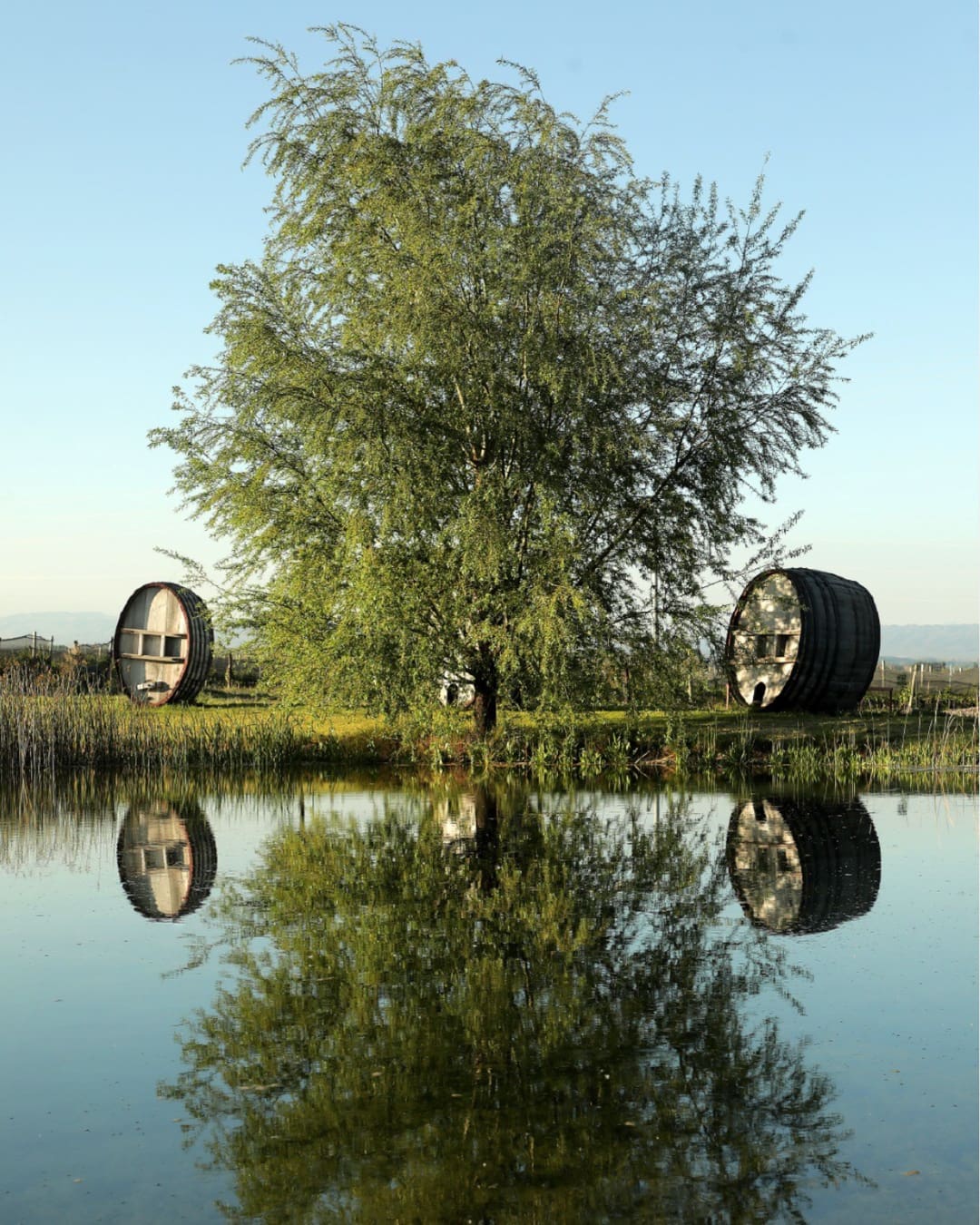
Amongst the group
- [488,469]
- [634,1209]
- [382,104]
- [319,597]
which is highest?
[382,104]

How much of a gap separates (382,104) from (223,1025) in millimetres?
15757

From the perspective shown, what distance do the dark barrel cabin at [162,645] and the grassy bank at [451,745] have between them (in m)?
5.03

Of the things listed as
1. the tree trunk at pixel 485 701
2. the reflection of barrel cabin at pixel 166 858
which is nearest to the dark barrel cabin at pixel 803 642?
the tree trunk at pixel 485 701

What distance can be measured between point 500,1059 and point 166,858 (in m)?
6.79

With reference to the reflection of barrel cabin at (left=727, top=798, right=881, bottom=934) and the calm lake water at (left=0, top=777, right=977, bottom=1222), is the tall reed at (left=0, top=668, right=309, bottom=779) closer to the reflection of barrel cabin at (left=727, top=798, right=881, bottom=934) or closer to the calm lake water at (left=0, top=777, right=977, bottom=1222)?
the calm lake water at (left=0, top=777, right=977, bottom=1222)

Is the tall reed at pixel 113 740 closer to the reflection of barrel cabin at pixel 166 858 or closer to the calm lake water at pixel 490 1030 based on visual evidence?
the reflection of barrel cabin at pixel 166 858

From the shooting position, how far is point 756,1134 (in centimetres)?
551

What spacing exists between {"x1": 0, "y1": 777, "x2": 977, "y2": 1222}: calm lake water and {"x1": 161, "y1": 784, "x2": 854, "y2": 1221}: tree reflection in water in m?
0.02

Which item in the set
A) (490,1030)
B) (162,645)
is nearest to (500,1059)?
(490,1030)

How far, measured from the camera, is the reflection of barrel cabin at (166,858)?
10539 mm

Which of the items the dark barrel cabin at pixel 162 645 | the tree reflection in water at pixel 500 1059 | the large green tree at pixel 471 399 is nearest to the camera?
the tree reflection in water at pixel 500 1059

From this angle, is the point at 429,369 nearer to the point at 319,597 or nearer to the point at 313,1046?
the point at 319,597

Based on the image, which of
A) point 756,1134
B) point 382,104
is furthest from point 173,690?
point 756,1134

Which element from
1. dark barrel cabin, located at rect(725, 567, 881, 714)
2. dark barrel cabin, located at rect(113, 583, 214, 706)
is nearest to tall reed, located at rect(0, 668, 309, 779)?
dark barrel cabin, located at rect(113, 583, 214, 706)
